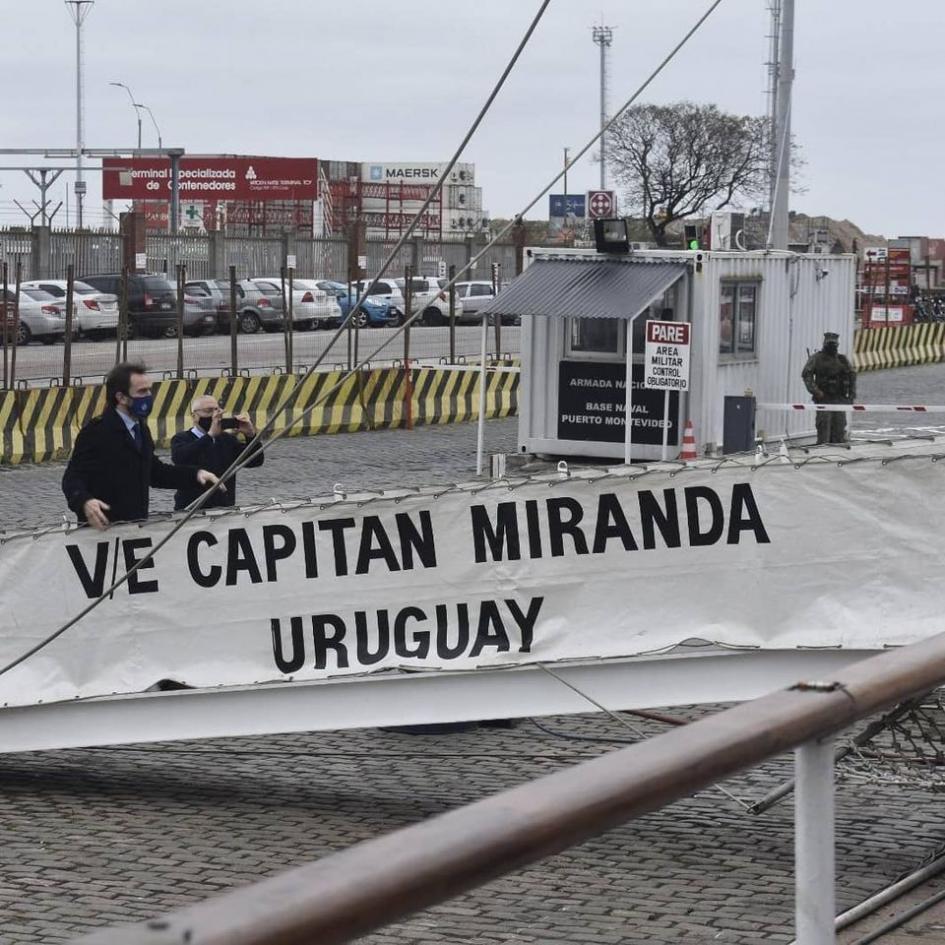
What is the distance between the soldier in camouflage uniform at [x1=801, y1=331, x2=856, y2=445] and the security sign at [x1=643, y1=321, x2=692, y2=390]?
10.5 ft

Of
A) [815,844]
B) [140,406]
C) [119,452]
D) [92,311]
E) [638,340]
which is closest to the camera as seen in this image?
[815,844]

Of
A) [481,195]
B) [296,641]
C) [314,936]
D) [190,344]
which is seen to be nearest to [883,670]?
[314,936]

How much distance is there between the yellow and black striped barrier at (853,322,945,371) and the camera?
4553 cm

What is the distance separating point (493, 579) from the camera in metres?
8.06

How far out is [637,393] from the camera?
22.0 metres

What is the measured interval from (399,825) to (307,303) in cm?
4321

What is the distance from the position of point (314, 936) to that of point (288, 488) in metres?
19.0

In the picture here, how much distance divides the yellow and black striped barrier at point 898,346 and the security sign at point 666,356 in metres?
24.7

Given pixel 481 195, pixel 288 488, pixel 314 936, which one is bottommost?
pixel 288 488

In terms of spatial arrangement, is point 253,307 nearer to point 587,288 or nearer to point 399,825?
point 587,288

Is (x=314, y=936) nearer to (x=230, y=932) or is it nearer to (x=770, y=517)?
(x=230, y=932)

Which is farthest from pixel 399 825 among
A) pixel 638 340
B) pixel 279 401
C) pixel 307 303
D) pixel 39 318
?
pixel 307 303

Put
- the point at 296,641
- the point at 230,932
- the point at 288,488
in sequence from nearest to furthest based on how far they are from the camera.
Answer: the point at 230,932, the point at 296,641, the point at 288,488

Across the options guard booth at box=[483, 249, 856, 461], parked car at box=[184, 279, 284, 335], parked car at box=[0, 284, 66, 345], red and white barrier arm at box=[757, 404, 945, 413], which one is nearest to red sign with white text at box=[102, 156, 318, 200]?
parked car at box=[184, 279, 284, 335]
